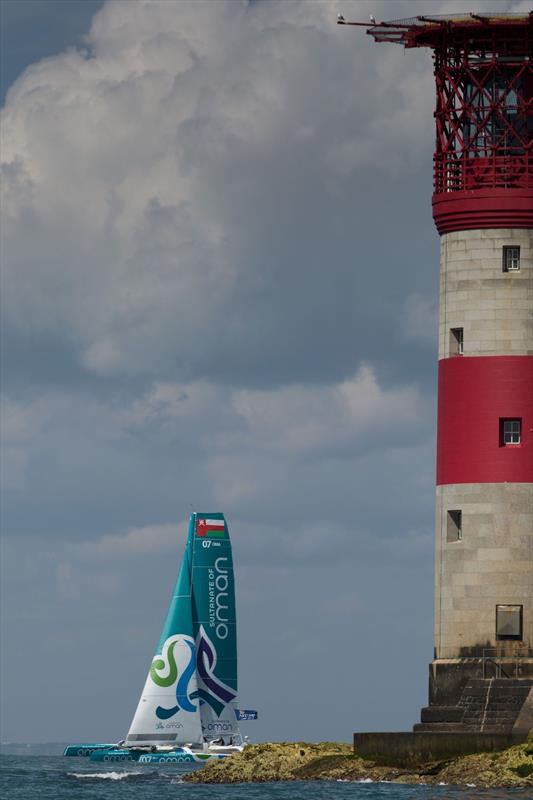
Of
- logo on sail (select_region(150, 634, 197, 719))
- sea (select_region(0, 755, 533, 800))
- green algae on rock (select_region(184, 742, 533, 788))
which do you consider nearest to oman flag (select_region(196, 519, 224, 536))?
logo on sail (select_region(150, 634, 197, 719))

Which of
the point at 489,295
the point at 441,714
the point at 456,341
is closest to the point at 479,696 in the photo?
the point at 441,714

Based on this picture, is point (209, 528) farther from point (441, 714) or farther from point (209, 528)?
point (441, 714)

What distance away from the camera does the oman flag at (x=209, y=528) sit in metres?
103

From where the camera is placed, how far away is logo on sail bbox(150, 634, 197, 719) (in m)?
103

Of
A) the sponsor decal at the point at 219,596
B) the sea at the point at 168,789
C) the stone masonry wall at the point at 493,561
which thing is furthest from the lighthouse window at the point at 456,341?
the sponsor decal at the point at 219,596

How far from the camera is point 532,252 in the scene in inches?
2965

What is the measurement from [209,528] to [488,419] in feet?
100

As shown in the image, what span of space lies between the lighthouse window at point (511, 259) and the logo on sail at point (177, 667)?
3329 centimetres

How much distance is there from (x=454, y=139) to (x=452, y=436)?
10.00 meters

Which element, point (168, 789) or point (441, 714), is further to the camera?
point (168, 789)

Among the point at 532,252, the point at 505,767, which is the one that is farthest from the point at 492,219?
the point at 505,767

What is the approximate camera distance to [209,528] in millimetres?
103000

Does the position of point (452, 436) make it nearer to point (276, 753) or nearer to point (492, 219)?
point (492, 219)

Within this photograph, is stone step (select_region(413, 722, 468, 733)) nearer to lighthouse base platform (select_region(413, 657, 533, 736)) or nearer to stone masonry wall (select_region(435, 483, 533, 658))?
lighthouse base platform (select_region(413, 657, 533, 736))
